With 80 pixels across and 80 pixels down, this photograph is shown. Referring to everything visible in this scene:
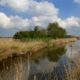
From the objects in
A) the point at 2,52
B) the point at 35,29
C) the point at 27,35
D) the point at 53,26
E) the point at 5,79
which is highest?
the point at 53,26

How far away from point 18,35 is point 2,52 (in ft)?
19.9

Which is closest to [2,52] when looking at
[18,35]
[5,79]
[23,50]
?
[23,50]

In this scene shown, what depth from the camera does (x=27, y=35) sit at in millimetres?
11672

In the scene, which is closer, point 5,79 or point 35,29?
point 5,79

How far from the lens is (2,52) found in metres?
5.69

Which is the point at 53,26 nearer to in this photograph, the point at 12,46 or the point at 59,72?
the point at 12,46

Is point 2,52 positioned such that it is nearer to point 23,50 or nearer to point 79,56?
point 23,50

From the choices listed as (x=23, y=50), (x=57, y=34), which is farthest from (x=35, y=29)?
(x=57, y=34)

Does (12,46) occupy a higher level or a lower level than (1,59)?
higher

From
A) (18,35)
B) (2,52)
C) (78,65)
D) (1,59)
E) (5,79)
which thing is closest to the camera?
(78,65)

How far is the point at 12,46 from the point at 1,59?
5.27ft

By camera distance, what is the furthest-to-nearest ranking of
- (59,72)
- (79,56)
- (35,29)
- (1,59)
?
(35,29) < (1,59) < (59,72) < (79,56)

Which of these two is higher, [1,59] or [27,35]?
[27,35]

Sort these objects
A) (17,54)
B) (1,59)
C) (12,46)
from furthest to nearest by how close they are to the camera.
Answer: (12,46), (17,54), (1,59)
